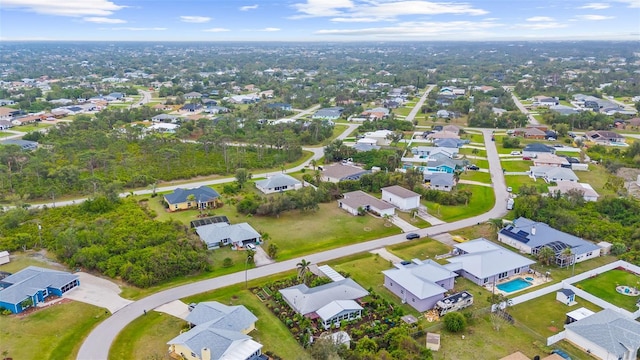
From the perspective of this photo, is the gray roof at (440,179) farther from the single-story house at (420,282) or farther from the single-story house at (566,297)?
the single-story house at (566,297)

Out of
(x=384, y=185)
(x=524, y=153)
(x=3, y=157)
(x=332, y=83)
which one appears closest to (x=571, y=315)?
(x=384, y=185)

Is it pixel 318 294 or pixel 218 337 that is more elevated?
pixel 218 337

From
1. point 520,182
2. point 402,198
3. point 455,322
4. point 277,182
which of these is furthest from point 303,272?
point 520,182

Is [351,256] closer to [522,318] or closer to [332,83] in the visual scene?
[522,318]

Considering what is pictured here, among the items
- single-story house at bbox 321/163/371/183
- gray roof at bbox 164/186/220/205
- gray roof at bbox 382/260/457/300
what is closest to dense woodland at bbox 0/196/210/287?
gray roof at bbox 164/186/220/205

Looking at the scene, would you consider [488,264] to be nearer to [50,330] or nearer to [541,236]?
[541,236]

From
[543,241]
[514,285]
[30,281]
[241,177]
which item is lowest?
[514,285]
